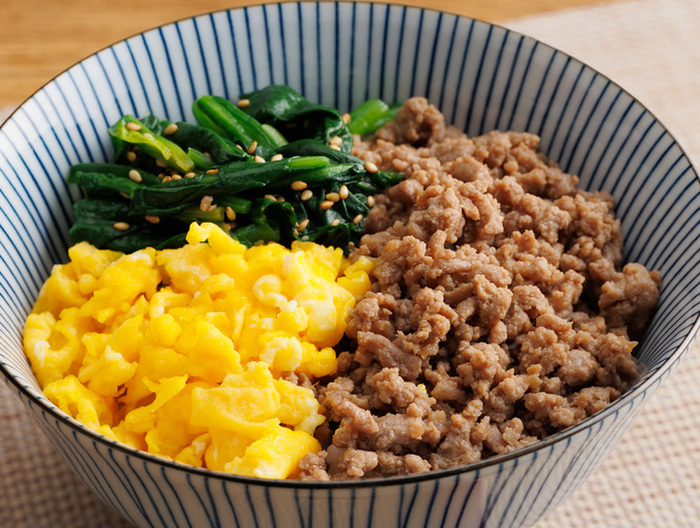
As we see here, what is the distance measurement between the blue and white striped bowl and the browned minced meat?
20cm

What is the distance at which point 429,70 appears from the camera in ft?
14.3

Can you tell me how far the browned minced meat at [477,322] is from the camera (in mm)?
2789

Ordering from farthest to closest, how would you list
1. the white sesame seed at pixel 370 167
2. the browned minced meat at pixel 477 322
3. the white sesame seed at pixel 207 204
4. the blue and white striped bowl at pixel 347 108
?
the white sesame seed at pixel 370 167
the white sesame seed at pixel 207 204
the browned minced meat at pixel 477 322
the blue and white striped bowl at pixel 347 108

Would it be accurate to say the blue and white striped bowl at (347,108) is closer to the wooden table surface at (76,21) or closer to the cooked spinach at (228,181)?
the cooked spinach at (228,181)

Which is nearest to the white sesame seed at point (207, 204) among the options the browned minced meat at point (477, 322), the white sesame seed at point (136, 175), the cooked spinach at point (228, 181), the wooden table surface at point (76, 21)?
the cooked spinach at point (228, 181)

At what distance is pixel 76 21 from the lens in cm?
600

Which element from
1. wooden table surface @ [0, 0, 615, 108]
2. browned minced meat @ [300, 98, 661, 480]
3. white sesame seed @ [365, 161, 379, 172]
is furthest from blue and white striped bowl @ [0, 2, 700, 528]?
wooden table surface @ [0, 0, 615, 108]

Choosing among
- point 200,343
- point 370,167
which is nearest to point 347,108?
point 370,167

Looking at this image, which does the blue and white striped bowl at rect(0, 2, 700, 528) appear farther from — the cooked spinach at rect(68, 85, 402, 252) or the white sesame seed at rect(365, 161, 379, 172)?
the white sesame seed at rect(365, 161, 379, 172)

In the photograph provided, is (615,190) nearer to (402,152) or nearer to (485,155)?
(485,155)

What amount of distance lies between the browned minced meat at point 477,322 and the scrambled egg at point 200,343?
0.16 meters

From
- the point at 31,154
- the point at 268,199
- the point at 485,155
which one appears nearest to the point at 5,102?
the point at 31,154

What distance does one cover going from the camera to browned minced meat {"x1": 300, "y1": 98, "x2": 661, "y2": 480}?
2.79 meters

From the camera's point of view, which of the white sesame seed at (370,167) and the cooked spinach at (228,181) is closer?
the cooked spinach at (228,181)
